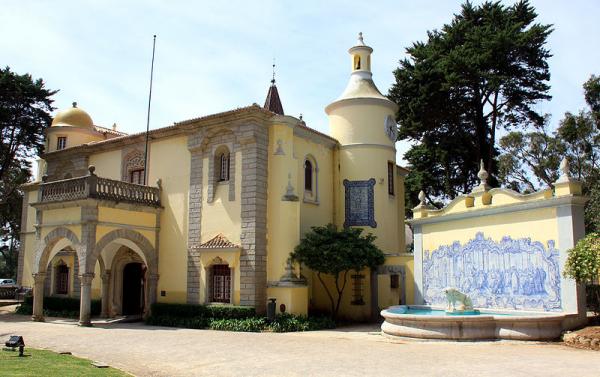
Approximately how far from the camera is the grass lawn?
32.3ft

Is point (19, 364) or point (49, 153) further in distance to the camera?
point (49, 153)

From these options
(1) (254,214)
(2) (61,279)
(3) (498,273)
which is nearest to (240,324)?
(1) (254,214)

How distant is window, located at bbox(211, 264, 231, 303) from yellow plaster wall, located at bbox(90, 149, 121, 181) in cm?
745

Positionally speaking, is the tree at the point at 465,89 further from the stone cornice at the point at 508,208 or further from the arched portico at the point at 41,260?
the arched portico at the point at 41,260

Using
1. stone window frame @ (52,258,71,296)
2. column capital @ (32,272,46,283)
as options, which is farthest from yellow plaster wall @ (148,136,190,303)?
stone window frame @ (52,258,71,296)

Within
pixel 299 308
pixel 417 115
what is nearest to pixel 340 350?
pixel 299 308

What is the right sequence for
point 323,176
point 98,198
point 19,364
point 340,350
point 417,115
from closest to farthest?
1. point 19,364
2. point 340,350
3. point 98,198
4. point 323,176
5. point 417,115

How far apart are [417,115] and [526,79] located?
5.76 meters

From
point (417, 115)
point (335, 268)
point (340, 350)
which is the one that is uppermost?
point (417, 115)

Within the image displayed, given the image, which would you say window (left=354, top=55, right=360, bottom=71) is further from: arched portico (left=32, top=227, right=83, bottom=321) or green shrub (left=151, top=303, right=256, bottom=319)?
arched portico (left=32, top=227, right=83, bottom=321)

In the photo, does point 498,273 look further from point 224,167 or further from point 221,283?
point 224,167

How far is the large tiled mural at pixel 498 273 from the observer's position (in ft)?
52.3

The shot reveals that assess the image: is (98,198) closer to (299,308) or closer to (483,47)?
(299,308)

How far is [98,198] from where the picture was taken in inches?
829
